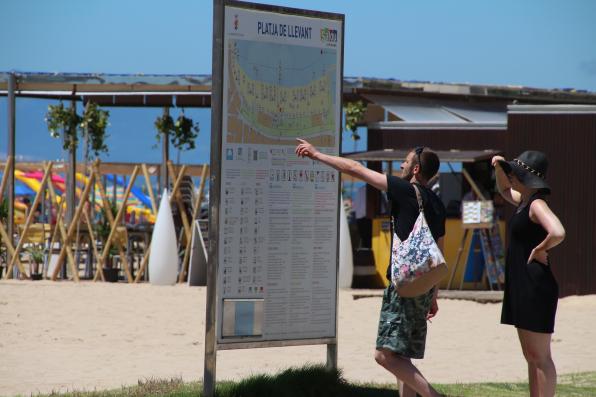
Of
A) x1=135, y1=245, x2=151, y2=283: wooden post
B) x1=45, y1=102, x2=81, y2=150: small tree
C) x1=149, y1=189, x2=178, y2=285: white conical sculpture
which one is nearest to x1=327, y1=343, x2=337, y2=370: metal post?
x1=149, y1=189, x2=178, y2=285: white conical sculpture

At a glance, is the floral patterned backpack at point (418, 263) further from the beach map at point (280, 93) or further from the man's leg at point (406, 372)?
the beach map at point (280, 93)

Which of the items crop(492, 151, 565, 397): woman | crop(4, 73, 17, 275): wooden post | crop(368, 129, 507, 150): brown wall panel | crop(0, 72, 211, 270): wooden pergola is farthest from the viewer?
crop(0, 72, 211, 270): wooden pergola

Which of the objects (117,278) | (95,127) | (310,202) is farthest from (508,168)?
(95,127)

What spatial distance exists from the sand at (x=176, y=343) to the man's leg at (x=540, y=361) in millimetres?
2242

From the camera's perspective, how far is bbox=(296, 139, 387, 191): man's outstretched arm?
5.53 meters

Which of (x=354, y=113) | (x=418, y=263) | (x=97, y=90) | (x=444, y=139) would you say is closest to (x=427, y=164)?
(x=418, y=263)

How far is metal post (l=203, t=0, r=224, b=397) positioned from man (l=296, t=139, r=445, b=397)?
0.67 meters

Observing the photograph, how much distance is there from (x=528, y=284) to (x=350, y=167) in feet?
3.73

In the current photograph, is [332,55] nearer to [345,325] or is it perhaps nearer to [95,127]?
[345,325]

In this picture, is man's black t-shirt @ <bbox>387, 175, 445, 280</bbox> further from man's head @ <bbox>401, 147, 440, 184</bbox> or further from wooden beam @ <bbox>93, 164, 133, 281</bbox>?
wooden beam @ <bbox>93, 164, 133, 281</bbox>

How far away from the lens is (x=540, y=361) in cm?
579

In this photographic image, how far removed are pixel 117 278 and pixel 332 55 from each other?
10958mm

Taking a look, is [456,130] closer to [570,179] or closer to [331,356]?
[570,179]

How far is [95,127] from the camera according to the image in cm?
1806
